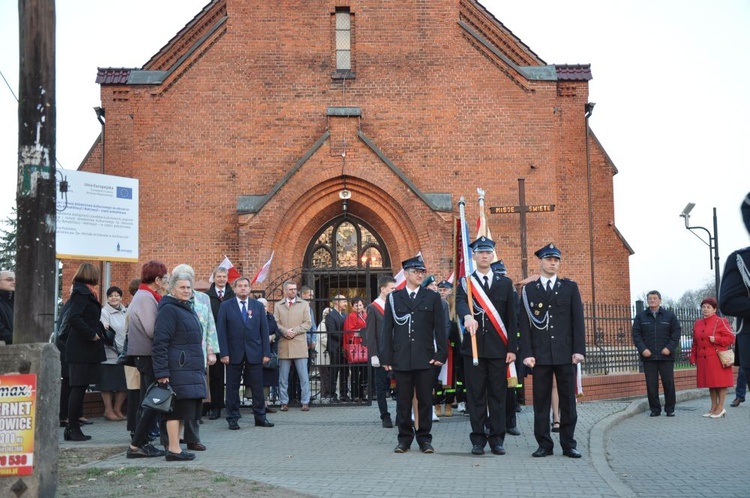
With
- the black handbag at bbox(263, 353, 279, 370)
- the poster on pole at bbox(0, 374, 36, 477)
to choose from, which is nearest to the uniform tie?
the black handbag at bbox(263, 353, 279, 370)

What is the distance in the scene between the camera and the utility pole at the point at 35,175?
6508 millimetres

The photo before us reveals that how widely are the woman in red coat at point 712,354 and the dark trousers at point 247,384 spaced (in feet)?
24.5

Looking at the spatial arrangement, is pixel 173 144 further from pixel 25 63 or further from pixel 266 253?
pixel 25 63

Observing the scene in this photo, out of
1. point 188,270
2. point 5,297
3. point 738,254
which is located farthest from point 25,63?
point 738,254

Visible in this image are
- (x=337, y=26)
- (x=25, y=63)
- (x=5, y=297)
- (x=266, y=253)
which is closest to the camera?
(x=25, y=63)

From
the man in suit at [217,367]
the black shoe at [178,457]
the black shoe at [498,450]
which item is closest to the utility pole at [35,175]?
the black shoe at [178,457]

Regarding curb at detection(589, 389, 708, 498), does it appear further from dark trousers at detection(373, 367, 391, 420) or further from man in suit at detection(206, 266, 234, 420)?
man in suit at detection(206, 266, 234, 420)

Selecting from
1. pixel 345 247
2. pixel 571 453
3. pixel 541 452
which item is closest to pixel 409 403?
pixel 541 452

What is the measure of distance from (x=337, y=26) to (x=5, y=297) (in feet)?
44.9

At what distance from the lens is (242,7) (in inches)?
851

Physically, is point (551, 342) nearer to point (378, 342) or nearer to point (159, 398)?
point (378, 342)

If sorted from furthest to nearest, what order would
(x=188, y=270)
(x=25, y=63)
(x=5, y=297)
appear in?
(x=5, y=297) → (x=188, y=270) → (x=25, y=63)

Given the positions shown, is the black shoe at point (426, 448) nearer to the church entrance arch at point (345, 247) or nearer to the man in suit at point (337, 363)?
the man in suit at point (337, 363)

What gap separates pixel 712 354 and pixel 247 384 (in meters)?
7.90
